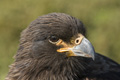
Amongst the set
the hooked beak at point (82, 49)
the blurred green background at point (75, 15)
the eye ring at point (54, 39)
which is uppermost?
the blurred green background at point (75, 15)

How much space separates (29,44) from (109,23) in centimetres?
545

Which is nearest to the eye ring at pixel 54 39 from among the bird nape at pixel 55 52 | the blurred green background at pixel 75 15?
the bird nape at pixel 55 52

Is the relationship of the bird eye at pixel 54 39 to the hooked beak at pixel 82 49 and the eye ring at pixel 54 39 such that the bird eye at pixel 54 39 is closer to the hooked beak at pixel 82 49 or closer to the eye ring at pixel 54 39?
the eye ring at pixel 54 39

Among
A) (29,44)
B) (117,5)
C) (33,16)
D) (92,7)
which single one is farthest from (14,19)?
(29,44)

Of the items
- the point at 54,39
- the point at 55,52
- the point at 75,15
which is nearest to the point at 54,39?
the point at 54,39

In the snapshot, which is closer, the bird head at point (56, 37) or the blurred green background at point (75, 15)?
the bird head at point (56, 37)

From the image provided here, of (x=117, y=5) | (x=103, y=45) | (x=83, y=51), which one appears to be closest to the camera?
(x=83, y=51)

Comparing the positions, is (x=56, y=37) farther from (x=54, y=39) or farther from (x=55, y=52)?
(x=55, y=52)

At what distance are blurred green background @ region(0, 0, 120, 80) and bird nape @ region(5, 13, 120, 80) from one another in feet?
15.9

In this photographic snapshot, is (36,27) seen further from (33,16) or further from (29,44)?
(33,16)

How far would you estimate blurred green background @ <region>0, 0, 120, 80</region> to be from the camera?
1081cm

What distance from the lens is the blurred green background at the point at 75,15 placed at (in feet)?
35.5

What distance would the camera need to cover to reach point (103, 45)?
1070 cm

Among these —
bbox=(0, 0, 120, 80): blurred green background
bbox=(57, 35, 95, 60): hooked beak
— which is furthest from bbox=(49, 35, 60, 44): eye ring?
bbox=(0, 0, 120, 80): blurred green background
